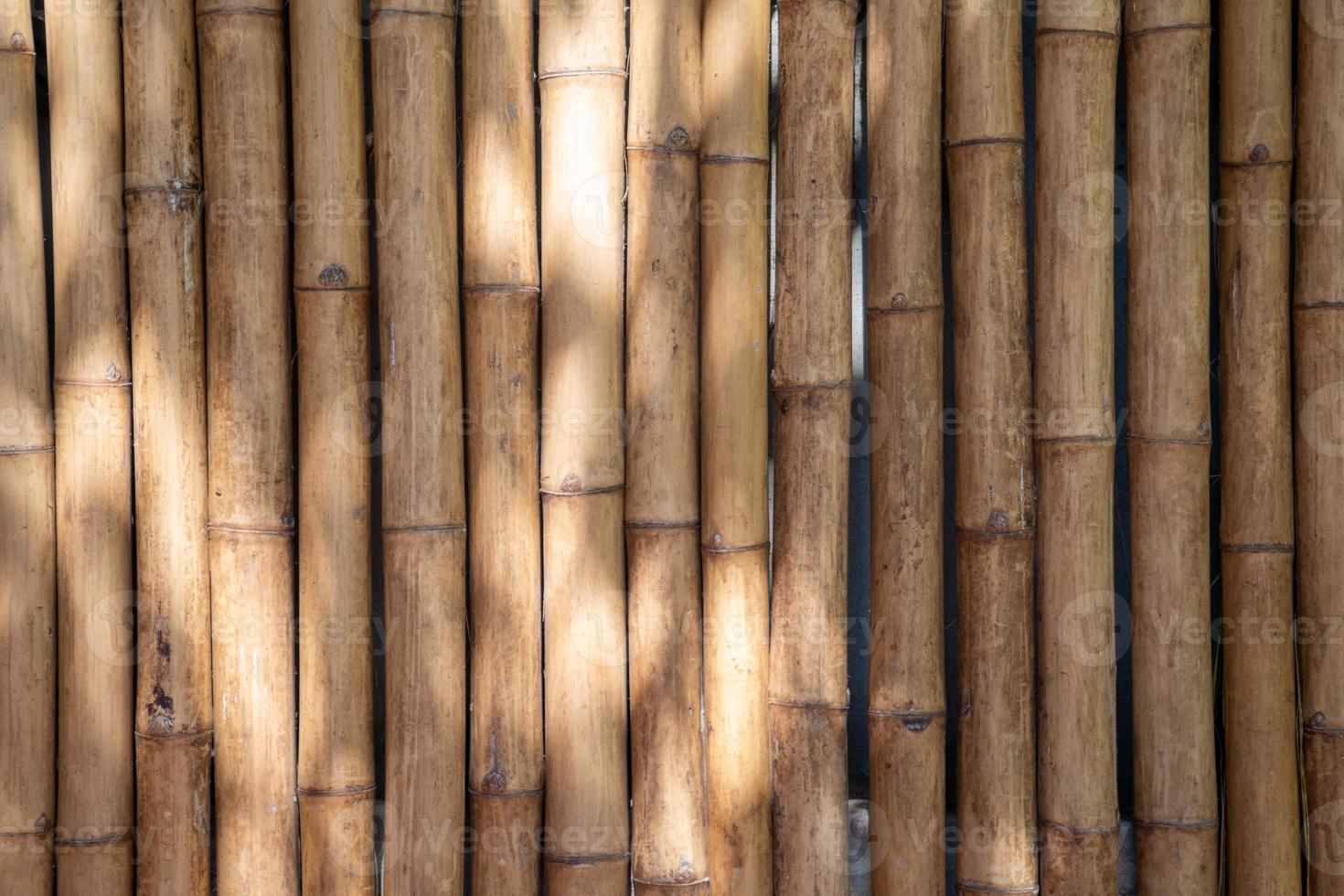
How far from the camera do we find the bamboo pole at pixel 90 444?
149 cm

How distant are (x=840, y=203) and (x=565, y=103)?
1.32 feet

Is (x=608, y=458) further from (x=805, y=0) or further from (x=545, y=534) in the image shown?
(x=805, y=0)

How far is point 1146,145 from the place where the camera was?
1479mm

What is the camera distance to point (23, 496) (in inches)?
59.1

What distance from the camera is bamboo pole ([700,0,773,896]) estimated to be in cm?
149

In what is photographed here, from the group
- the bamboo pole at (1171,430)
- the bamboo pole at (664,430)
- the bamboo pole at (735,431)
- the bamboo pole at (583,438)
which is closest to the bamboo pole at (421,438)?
the bamboo pole at (583,438)

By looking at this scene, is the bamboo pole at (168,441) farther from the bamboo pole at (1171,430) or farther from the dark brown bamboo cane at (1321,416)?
the dark brown bamboo cane at (1321,416)

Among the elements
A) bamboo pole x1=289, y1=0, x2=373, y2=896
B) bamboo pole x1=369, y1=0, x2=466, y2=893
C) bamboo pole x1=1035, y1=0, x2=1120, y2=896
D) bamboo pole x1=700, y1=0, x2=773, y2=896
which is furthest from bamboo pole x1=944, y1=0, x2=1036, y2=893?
bamboo pole x1=289, y1=0, x2=373, y2=896

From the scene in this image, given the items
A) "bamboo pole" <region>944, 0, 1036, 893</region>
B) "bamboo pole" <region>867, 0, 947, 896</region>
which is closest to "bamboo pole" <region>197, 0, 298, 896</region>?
"bamboo pole" <region>867, 0, 947, 896</region>

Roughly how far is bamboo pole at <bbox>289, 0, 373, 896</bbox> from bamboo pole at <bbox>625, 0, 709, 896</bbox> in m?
0.38

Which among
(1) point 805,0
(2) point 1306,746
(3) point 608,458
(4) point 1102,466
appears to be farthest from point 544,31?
(2) point 1306,746

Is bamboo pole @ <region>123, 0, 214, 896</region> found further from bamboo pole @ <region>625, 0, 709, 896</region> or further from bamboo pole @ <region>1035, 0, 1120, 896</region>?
bamboo pole @ <region>1035, 0, 1120, 896</region>

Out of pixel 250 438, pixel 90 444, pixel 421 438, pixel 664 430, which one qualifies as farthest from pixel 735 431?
pixel 90 444

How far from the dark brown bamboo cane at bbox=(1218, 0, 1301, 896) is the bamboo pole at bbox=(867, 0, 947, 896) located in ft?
1.34
